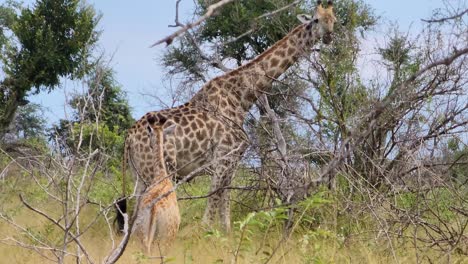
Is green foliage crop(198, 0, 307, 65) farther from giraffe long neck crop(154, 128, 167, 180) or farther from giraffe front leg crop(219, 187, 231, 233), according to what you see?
giraffe long neck crop(154, 128, 167, 180)

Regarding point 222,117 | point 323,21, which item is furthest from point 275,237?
point 323,21

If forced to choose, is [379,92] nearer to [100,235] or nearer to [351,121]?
[351,121]

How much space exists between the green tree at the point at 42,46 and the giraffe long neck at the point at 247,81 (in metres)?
11.0

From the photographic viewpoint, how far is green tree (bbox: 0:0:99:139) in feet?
62.6

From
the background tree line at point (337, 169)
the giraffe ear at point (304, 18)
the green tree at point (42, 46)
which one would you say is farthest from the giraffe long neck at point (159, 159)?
the green tree at point (42, 46)

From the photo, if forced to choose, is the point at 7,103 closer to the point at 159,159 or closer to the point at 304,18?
the point at 304,18

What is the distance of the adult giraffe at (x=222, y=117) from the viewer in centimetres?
776

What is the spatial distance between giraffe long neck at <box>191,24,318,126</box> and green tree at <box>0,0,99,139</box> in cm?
1100

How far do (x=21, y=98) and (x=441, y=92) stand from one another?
14.2 metres

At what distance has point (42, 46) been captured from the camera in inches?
746

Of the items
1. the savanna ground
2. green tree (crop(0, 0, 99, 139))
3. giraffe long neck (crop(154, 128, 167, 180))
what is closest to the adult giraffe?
the savanna ground

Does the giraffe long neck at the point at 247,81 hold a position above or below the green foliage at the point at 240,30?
below

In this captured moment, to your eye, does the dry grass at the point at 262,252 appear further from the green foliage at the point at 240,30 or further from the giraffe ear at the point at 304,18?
the green foliage at the point at 240,30

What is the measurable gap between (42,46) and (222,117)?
11807 millimetres
